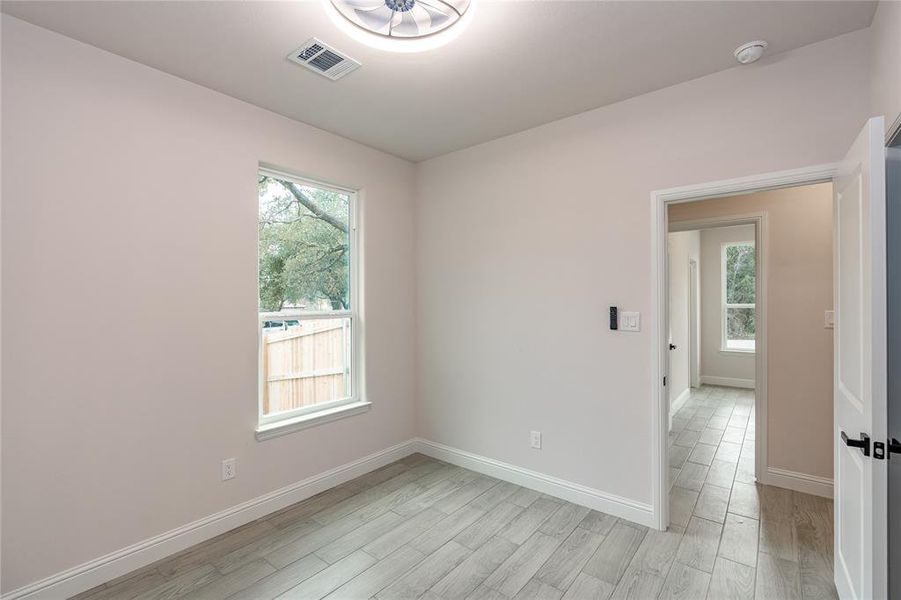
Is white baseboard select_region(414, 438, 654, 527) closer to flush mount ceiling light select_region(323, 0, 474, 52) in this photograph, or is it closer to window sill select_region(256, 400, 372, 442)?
window sill select_region(256, 400, 372, 442)

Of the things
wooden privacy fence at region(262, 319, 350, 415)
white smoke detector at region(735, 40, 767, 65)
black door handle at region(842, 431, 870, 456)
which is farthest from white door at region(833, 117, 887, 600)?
wooden privacy fence at region(262, 319, 350, 415)

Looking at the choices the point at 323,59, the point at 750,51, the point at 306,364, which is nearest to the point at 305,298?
the point at 306,364

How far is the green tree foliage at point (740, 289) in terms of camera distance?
258 inches

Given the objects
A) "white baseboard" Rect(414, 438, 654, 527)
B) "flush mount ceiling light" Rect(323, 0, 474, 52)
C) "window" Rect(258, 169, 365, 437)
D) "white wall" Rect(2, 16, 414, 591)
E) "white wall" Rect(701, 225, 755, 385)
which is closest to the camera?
"flush mount ceiling light" Rect(323, 0, 474, 52)

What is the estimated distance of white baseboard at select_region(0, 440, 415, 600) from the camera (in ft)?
6.53

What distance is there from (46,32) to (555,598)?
3.67m

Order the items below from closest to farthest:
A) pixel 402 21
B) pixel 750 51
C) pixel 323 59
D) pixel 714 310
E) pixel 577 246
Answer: pixel 402 21, pixel 750 51, pixel 323 59, pixel 577 246, pixel 714 310

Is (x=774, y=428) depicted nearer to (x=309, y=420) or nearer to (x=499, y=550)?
(x=499, y=550)

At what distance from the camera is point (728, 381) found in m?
6.54

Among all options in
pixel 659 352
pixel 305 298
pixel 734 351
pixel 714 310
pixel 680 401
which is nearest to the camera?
pixel 659 352

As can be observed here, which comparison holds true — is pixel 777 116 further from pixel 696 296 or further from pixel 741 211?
pixel 696 296

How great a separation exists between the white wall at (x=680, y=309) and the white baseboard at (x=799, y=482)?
1827mm

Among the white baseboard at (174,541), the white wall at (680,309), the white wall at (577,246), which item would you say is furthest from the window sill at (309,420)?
the white wall at (680,309)

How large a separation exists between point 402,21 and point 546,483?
9.97ft
